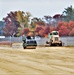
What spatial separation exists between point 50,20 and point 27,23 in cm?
907

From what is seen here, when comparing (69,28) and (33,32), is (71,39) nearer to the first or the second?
(69,28)

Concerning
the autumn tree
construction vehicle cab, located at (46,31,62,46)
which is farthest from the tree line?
construction vehicle cab, located at (46,31,62,46)

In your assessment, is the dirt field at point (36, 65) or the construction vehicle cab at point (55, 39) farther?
the construction vehicle cab at point (55, 39)

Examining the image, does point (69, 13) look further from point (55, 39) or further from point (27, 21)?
point (55, 39)

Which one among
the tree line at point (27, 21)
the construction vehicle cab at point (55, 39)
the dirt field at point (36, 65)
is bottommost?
the dirt field at point (36, 65)

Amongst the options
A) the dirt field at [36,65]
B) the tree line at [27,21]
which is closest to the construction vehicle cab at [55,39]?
the dirt field at [36,65]

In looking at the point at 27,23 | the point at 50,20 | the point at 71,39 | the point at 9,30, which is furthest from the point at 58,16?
the point at 71,39

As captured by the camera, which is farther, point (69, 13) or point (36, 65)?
point (69, 13)

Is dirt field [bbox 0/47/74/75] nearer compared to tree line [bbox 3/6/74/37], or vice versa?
dirt field [bbox 0/47/74/75]

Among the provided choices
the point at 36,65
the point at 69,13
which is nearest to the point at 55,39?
the point at 36,65

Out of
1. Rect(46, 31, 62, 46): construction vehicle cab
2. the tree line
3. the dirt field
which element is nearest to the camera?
the dirt field

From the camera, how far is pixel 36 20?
116562 millimetres

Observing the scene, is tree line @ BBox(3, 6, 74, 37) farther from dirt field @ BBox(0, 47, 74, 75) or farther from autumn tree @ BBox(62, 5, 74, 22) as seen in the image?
dirt field @ BBox(0, 47, 74, 75)

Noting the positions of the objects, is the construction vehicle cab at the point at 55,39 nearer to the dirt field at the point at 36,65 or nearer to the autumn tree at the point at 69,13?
the dirt field at the point at 36,65
